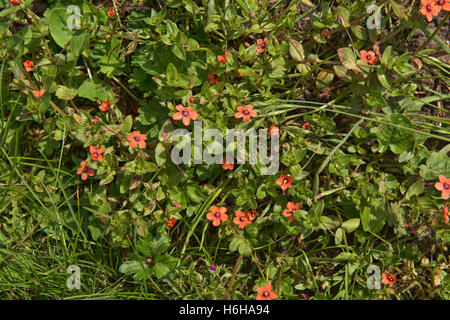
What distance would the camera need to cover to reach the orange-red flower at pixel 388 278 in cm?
280

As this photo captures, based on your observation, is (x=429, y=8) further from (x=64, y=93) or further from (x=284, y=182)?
(x=64, y=93)

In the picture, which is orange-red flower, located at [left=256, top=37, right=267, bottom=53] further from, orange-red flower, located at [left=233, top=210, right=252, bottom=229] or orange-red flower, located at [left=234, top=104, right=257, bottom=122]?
orange-red flower, located at [left=233, top=210, right=252, bottom=229]

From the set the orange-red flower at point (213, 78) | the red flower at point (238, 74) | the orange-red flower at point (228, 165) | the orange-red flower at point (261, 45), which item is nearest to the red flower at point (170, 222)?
the orange-red flower at point (228, 165)

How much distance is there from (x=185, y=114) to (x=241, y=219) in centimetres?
83

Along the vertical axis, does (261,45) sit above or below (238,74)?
above

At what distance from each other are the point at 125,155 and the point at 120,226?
0.50 meters

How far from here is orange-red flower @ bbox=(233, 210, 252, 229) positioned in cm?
282

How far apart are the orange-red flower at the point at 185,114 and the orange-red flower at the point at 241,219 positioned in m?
0.73

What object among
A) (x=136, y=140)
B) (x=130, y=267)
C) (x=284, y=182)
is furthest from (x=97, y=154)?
(x=284, y=182)

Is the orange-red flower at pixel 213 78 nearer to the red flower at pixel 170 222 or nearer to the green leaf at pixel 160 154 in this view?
the green leaf at pixel 160 154

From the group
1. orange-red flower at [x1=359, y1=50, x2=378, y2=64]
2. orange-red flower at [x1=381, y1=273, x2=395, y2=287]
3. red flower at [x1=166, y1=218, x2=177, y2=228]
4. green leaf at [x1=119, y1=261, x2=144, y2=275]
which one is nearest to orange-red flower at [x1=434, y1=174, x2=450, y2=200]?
orange-red flower at [x1=381, y1=273, x2=395, y2=287]

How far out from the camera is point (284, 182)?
2855 millimetres
